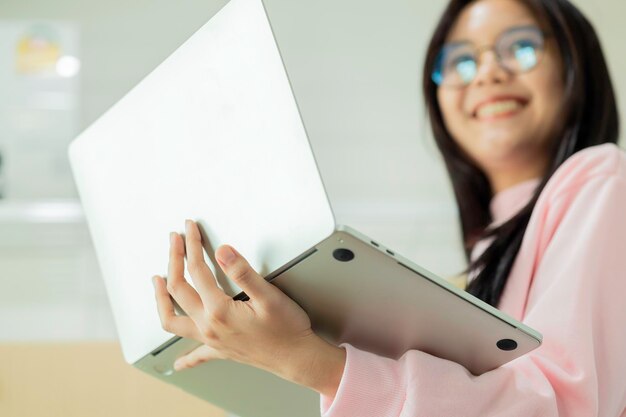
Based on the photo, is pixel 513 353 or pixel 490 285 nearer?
pixel 513 353

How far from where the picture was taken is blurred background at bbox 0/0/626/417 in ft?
6.77

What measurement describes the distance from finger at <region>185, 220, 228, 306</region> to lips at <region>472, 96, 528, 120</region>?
0.64m

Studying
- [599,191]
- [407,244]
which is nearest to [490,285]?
[599,191]

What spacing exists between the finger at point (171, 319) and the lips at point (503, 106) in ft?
2.12

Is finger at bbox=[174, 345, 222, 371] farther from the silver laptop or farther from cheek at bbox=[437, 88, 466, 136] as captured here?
cheek at bbox=[437, 88, 466, 136]

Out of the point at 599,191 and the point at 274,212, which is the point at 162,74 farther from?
the point at 599,191

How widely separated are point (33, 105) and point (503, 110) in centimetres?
141

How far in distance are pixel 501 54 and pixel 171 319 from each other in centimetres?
71

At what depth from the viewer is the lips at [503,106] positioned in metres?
1.20

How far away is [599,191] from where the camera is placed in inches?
35.2

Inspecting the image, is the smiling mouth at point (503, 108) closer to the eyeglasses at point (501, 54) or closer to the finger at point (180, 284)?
the eyeglasses at point (501, 54)

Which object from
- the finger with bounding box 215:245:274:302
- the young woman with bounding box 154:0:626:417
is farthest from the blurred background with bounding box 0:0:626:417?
the finger with bounding box 215:245:274:302

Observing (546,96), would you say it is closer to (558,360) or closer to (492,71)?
(492,71)

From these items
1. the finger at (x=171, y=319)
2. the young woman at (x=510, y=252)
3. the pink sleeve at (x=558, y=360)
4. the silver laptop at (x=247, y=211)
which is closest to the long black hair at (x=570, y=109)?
the young woman at (x=510, y=252)
